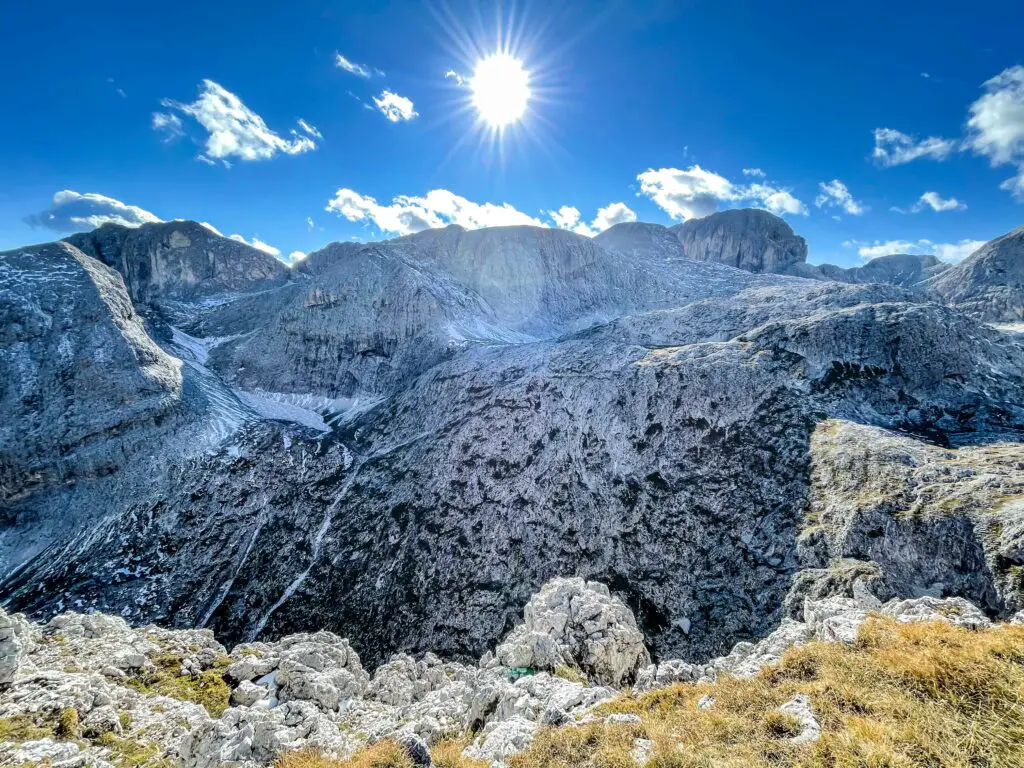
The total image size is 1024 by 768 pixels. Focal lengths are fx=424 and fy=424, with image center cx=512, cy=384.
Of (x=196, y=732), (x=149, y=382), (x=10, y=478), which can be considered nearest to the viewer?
(x=196, y=732)

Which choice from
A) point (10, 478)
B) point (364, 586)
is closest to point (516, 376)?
point (364, 586)

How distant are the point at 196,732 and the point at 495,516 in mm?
35830

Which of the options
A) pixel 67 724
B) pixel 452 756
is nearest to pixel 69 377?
pixel 67 724

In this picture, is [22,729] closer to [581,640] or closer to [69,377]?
[581,640]

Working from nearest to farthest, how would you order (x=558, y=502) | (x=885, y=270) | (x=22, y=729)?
(x=22, y=729)
(x=558, y=502)
(x=885, y=270)

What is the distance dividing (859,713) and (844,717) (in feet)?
2.28

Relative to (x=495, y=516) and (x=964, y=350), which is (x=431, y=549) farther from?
(x=964, y=350)

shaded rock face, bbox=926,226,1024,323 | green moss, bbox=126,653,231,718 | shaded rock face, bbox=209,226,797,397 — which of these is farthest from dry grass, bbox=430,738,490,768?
shaded rock face, bbox=926,226,1024,323

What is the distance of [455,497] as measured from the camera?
5362 cm

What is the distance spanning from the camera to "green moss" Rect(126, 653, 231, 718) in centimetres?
2075

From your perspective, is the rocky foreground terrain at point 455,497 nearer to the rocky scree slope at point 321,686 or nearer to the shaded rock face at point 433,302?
the rocky scree slope at point 321,686

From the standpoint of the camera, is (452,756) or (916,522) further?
(916,522)

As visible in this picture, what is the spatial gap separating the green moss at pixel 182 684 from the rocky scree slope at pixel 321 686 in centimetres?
8

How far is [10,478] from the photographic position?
202 ft
